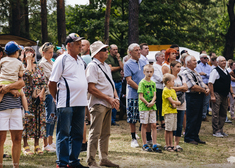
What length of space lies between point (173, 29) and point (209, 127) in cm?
1400

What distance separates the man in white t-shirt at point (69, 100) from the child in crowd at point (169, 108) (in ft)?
8.33

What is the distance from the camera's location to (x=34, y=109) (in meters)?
6.23

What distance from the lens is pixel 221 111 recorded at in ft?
29.5

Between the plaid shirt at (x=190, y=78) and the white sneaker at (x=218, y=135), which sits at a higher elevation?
the plaid shirt at (x=190, y=78)

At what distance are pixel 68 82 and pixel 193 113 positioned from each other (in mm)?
4170

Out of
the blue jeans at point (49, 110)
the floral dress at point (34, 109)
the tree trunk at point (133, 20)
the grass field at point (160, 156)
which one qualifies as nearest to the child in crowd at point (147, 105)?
the grass field at point (160, 156)

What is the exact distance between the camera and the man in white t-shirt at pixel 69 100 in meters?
4.62

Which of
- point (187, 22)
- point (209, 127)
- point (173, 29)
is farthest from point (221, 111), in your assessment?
point (187, 22)

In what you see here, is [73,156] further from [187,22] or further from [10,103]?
[187,22]

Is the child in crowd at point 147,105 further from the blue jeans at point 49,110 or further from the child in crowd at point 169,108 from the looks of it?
the blue jeans at point 49,110

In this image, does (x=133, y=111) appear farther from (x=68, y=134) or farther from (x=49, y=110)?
(x=68, y=134)

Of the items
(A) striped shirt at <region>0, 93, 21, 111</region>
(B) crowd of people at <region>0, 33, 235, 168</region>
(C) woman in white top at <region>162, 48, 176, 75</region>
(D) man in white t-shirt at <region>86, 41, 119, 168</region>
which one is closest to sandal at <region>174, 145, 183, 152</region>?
(B) crowd of people at <region>0, 33, 235, 168</region>

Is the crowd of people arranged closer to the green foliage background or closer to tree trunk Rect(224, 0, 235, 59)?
the green foliage background

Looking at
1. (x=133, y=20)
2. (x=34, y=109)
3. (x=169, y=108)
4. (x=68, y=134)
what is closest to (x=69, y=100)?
(x=68, y=134)
